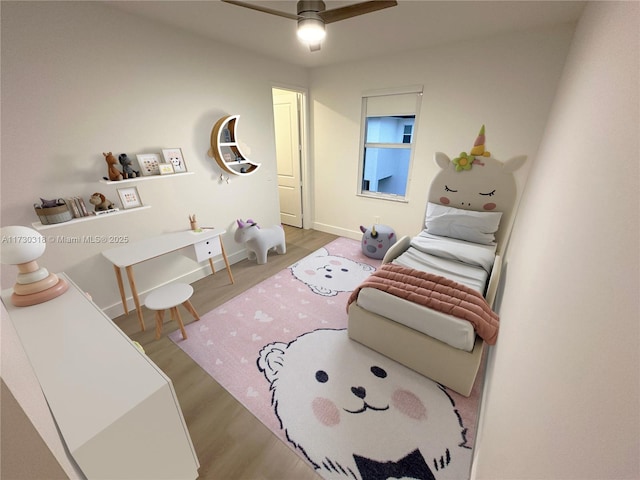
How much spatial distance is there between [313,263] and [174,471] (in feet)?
8.08

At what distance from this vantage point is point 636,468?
0.88 feet

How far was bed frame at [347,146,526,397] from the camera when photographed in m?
1.59

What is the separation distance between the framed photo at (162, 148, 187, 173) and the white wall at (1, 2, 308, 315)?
0.21ft

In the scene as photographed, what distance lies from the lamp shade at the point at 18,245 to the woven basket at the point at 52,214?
880mm

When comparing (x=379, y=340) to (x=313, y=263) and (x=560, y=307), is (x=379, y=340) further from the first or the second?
(x=313, y=263)

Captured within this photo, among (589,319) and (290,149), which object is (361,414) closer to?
(589,319)

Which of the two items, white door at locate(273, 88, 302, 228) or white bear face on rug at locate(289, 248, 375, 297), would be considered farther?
white door at locate(273, 88, 302, 228)

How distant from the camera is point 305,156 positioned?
13.5 ft

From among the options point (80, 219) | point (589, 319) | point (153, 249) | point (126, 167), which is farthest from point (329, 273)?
point (589, 319)

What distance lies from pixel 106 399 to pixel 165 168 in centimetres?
213

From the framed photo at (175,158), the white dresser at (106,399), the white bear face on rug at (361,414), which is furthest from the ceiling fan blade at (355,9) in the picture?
the white bear face on rug at (361,414)

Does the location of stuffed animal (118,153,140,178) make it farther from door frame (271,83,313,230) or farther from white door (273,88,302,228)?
white door (273,88,302,228)

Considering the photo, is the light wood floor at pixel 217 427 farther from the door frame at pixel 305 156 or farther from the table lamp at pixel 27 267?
the door frame at pixel 305 156

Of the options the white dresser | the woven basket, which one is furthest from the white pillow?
the woven basket
